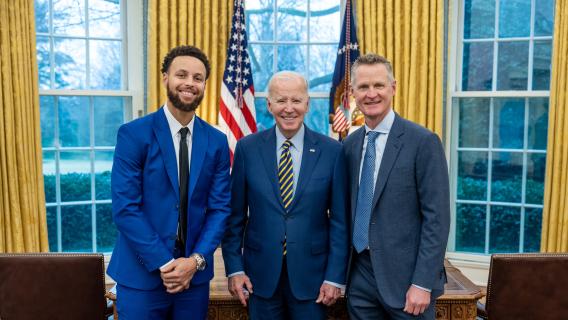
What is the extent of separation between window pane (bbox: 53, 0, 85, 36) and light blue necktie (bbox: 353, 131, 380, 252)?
3.20m

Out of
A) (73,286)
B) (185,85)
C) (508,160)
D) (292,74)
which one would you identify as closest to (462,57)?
(508,160)

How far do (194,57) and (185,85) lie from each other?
0.41ft

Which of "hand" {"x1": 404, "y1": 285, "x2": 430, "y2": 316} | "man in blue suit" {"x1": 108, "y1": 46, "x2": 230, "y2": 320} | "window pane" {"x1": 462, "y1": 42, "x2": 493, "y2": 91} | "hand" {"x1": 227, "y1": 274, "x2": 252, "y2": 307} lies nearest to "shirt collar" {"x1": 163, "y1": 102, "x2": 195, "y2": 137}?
"man in blue suit" {"x1": 108, "y1": 46, "x2": 230, "y2": 320}

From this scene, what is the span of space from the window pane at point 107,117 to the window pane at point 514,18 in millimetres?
3274

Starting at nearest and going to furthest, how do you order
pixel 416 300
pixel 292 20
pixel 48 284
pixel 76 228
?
pixel 416 300, pixel 48 284, pixel 76 228, pixel 292 20

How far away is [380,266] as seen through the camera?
179 centimetres

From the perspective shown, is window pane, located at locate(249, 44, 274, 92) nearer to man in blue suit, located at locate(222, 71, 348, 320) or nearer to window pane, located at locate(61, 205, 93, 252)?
window pane, located at locate(61, 205, 93, 252)

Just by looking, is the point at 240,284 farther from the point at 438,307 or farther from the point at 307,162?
the point at 438,307

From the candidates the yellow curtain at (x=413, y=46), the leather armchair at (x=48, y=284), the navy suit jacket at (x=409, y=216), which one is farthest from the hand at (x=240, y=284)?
the yellow curtain at (x=413, y=46)

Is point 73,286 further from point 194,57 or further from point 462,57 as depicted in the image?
point 462,57

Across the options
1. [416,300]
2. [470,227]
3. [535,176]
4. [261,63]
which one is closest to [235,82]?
[261,63]

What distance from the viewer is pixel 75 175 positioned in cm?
417

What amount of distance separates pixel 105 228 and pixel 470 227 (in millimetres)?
3181

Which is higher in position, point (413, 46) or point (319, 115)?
point (413, 46)
